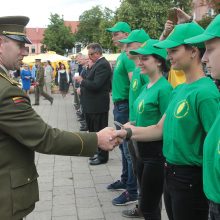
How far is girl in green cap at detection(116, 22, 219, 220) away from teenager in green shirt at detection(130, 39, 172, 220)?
0.66 metres

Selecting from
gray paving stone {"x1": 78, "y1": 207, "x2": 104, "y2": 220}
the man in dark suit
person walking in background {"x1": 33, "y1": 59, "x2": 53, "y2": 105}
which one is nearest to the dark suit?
the man in dark suit

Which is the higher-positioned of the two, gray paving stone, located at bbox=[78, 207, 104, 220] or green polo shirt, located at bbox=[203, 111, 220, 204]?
green polo shirt, located at bbox=[203, 111, 220, 204]

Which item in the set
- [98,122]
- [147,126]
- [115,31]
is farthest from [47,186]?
[147,126]

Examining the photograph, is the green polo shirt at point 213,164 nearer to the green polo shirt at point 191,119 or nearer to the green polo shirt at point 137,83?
the green polo shirt at point 191,119

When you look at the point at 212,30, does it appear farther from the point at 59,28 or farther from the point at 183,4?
the point at 59,28

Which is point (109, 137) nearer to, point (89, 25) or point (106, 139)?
point (106, 139)

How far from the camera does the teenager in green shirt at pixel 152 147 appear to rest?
12.4ft

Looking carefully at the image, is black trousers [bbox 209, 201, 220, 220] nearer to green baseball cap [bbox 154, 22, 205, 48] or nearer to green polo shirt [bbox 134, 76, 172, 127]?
green baseball cap [bbox 154, 22, 205, 48]

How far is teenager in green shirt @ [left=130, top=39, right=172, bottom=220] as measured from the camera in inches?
149

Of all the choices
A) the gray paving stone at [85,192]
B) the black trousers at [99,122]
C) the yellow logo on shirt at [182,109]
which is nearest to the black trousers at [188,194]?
the yellow logo on shirt at [182,109]

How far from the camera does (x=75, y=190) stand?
6.00 meters

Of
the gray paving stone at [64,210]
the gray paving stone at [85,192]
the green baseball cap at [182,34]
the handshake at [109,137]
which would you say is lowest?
the gray paving stone at [85,192]

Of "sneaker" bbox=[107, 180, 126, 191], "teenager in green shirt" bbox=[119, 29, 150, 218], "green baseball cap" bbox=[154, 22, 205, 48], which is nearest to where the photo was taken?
"green baseball cap" bbox=[154, 22, 205, 48]

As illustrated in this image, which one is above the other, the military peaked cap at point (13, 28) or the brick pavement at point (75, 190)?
the military peaked cap at point (13, 28)
